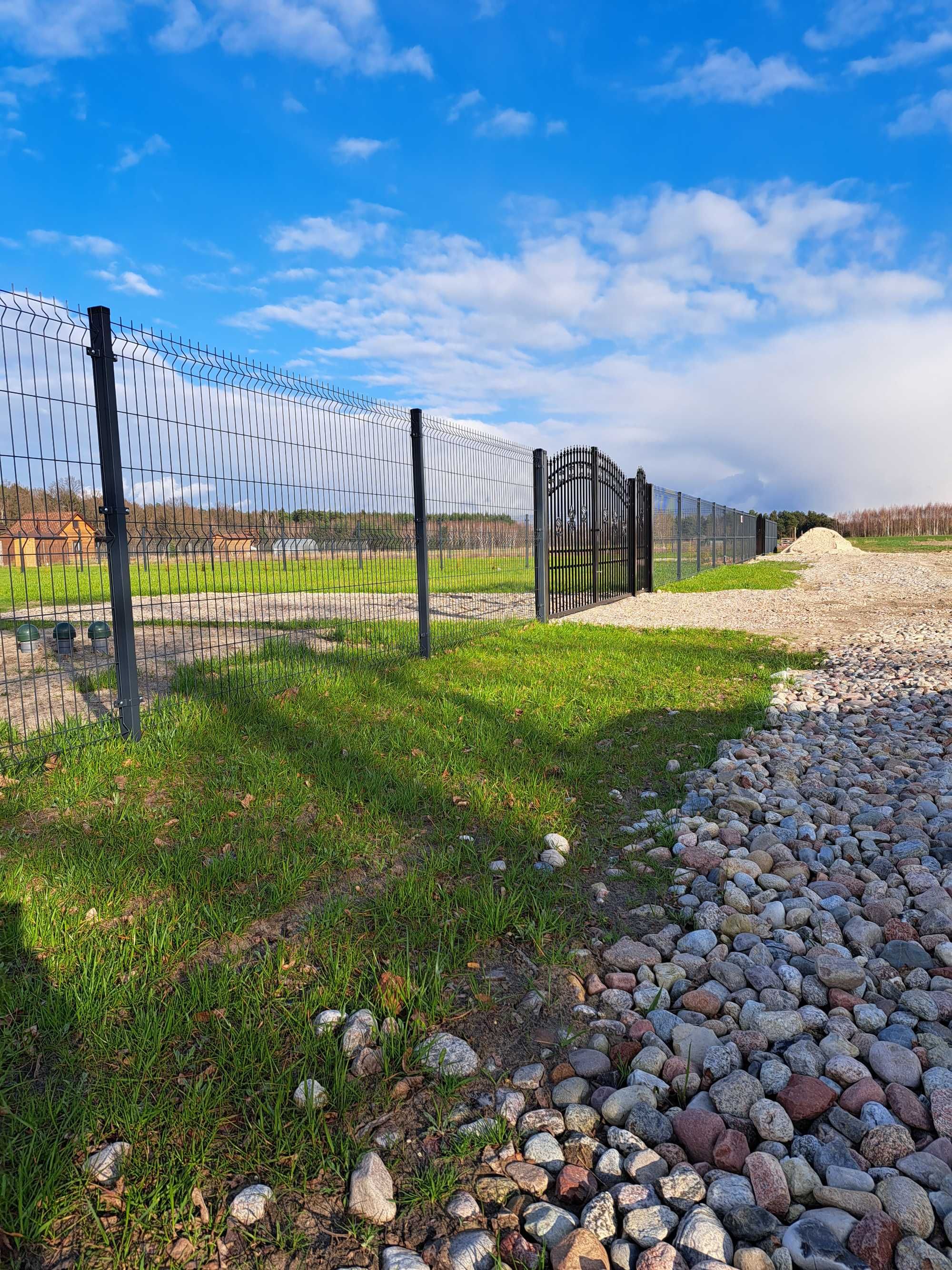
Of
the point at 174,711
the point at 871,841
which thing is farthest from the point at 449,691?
the point at 871,841

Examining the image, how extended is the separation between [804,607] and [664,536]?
5437 mm

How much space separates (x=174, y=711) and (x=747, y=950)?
3.73 meters

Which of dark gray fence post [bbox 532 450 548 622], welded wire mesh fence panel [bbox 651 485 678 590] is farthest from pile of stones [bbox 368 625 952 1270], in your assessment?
welded wire mesh fence panel [bbox 651 485 678 590]

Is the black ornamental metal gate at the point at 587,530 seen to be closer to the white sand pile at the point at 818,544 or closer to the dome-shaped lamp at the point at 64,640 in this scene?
the dome-shaped lamp at the point at 64,640

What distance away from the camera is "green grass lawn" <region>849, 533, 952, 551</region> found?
38.0m

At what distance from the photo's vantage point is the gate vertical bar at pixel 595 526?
12.3 meters

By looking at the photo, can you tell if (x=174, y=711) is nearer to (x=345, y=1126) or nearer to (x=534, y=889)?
(x=534, y=889)

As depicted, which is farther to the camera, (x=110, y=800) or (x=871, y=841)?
(x=110, y=800)

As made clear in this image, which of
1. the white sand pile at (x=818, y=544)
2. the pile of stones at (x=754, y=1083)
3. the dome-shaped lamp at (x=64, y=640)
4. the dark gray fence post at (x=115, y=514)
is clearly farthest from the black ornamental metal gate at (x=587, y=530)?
the white sand pile at (x=818, y=544)

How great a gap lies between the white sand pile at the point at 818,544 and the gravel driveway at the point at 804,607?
19.1 metres

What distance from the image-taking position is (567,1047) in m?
2.09

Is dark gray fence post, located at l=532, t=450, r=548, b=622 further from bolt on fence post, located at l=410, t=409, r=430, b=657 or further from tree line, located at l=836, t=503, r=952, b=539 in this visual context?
tree line, located at l=836, t=503, r=952, b=539

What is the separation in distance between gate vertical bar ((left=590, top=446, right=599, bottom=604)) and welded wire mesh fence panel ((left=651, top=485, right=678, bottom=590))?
3.43m

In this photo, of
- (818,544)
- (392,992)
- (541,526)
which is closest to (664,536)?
(541,526)
